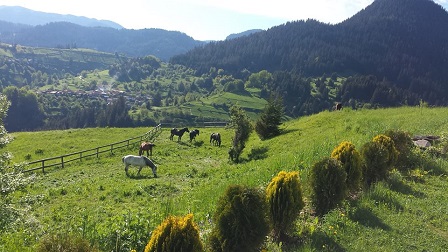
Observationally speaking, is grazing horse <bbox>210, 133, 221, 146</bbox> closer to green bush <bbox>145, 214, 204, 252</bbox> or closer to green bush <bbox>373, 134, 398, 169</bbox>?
green bush <bbox>373, 134, 398, 169</bbox>

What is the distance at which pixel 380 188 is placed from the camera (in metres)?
11.7

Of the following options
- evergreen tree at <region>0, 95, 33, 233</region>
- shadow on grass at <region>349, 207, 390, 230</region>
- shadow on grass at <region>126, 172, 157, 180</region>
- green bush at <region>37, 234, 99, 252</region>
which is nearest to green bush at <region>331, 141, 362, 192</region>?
shadow on grass at <region>349, 207, 390, 230</region>

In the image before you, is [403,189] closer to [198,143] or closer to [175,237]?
[175,237]

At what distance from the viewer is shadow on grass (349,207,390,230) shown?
9602 mm

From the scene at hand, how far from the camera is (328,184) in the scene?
1011 centimetres

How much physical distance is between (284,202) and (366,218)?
121 inches

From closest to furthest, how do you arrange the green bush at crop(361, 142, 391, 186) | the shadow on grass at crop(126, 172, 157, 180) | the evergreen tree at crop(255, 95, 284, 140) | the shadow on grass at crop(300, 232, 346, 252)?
the shadow on grass at crop(300, 232, 346, 252) < the green bush at crop(361, 142, 391, 186) < the shadow on grass at crop(126, 172, 157, 180) < the evergreen tree at crop(255, 95, 284, 140)

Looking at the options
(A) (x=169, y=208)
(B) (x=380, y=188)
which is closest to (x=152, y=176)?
(A) (x=169, y=208)

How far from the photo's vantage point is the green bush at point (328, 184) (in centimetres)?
1013

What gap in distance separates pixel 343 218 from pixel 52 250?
7781mm

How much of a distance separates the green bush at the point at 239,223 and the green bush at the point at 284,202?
2.77 ft

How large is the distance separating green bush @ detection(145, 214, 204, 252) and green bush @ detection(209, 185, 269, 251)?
49.4 inches

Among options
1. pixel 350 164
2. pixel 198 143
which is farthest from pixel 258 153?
pixel 350 164

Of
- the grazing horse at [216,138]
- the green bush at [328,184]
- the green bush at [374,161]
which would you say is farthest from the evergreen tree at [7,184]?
the grazing horse at [216,138]
